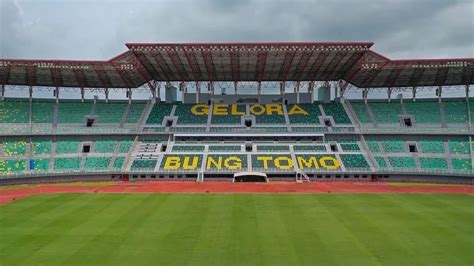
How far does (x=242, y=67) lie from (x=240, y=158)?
14.6 metres

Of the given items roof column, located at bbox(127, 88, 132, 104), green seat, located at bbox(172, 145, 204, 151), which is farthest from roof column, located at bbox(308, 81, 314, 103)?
roof column, located at bbox(127, 88, 132, 104)

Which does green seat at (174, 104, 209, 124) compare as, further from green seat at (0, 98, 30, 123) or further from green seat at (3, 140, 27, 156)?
green seat at (0, 98, 30, 123)

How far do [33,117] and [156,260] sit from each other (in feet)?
162

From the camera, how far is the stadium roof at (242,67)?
47344 millimetres

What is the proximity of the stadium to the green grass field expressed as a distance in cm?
15

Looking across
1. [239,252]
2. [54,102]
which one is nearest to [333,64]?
[239,252]

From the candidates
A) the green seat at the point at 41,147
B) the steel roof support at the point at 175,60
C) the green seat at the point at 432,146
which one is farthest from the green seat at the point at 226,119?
the green seat at the point at 432,146

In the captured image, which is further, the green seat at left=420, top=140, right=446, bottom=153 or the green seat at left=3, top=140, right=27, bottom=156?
the green seat at left=420, top=140, right=446, bottom=153

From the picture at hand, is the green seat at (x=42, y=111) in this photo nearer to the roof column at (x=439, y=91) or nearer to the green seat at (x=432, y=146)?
the green seat at (x=432, y=146)

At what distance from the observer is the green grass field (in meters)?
17.2

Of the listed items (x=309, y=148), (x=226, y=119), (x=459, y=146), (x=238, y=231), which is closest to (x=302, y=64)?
(x=309, y=148)

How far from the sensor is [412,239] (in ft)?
65.2

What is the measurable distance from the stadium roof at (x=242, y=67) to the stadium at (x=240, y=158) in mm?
326

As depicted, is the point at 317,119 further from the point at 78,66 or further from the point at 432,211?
the point at 78,66
